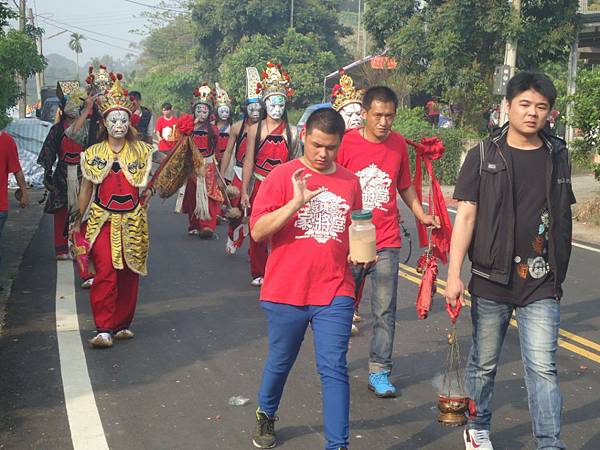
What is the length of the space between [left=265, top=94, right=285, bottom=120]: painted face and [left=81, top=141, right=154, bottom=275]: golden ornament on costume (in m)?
2.42

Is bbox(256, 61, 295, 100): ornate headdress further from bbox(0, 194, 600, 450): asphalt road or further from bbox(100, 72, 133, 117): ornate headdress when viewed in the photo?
bbox(100, 72, 133, 117): ornate headdress

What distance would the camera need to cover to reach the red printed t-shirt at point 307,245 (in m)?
4.91

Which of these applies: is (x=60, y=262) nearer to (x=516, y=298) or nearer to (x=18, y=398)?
(x=18, y=398)

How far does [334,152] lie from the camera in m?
4.99

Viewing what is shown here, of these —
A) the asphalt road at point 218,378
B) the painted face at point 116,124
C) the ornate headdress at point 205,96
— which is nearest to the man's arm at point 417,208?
the asphalt road at point 218,378

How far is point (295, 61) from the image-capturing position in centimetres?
4772

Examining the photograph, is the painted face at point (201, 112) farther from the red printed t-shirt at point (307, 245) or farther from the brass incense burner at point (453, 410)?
the brass incense burner at point (453, 410)

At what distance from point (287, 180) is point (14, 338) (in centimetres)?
377

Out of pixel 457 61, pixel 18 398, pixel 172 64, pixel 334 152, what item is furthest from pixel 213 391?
pixel 172 64

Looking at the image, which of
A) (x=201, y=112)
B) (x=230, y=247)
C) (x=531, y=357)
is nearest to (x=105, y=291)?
(x=531, y=357)

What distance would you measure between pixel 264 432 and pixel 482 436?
1213 millimetres

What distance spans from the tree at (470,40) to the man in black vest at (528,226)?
18.5 meters

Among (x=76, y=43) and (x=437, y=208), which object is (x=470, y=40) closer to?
(x=437, y=208)

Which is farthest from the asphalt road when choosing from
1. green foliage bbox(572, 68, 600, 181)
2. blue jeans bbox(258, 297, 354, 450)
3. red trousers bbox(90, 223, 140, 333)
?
green foliage bbox(572, 68, 600, 181)
